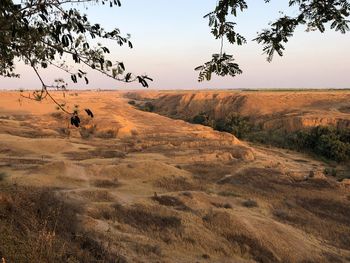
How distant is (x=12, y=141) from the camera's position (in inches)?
1017

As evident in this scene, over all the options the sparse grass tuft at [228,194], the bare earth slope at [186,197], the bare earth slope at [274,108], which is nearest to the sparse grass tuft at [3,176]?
the bare earth slope at [186,197]

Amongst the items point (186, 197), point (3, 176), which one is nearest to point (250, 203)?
point (186, 197)

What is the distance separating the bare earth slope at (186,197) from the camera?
11.9 meters

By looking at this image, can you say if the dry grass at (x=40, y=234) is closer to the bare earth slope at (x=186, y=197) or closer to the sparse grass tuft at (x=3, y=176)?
the bare earth slope at (x=186, y=197)

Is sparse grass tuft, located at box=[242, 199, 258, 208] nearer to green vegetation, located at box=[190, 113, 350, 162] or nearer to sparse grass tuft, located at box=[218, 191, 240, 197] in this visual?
sparse grass tuft, located at box=[218, 191, 240, 197]

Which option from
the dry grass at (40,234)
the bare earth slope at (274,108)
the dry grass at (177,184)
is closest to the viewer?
the dry grass at (40,234)

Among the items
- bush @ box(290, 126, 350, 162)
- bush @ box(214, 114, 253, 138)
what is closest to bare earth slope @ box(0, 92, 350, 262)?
bush @ box(290, 126, 350, 162)

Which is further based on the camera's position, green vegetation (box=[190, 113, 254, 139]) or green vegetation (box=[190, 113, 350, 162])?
green vegetation (box=[190, 113, 254, 139])

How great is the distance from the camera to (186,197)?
51.3 ft

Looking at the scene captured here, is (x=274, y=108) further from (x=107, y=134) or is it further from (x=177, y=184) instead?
(x=177, y=184)

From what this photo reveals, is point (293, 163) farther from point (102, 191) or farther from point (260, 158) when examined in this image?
point (102, 191)

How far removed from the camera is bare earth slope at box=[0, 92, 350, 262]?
1188 cm

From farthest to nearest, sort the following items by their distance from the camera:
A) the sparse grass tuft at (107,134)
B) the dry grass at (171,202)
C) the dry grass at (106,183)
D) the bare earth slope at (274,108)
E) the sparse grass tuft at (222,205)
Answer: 1. the bare earth slope at (274,108)
2. the sparse grass tuft at (107,134)
3. the dry grass at (106,183)
4. the sparse grass tuft at (222,205)
5. the dry grass at (171,202)

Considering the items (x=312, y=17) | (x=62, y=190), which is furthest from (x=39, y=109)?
(x=312, y=17)
